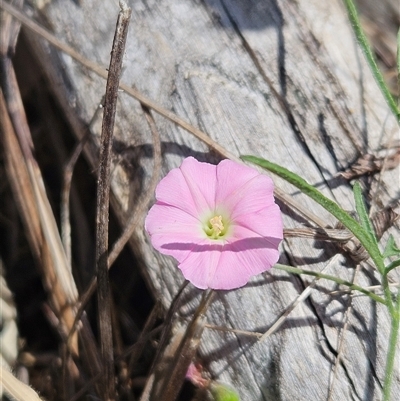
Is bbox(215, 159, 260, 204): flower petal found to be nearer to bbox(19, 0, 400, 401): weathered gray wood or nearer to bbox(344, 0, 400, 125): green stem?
bbox(19, 0, 400, 401): weathered gray wood

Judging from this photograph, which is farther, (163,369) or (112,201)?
(112,201)

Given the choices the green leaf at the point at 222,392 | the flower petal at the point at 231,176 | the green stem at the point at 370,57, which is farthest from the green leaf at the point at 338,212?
the green leaf at the point at 222,392

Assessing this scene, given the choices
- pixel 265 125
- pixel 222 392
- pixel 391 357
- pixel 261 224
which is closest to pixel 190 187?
pixel 261 224

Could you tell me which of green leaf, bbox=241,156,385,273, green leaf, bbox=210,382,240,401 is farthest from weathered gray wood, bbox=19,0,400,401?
green leaf, bbox=241,156,385,273

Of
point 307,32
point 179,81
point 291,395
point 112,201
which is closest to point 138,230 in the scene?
point 112,201

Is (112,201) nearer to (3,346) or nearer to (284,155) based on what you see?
(284,155)

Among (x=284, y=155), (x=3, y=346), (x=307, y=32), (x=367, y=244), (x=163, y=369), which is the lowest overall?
(x=3, y=346)
